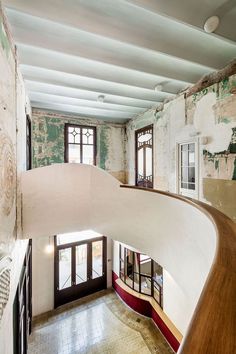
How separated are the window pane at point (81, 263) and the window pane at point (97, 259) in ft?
1.02

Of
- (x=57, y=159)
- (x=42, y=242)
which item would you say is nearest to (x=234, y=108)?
(x=57, y=159)

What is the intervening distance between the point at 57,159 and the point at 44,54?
125 inches

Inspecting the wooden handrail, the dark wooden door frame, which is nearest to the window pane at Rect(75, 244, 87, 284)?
the dark wooden door frame

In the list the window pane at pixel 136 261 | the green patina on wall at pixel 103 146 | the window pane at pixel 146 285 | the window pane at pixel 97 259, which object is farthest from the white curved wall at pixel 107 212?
the window pane at pixel 97 259

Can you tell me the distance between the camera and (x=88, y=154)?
254 inches

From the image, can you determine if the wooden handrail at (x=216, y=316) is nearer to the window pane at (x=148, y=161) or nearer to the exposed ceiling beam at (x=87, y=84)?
the exposed ceiling beam at (x=87, y=84)

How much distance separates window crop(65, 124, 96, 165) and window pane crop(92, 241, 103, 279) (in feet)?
10.1

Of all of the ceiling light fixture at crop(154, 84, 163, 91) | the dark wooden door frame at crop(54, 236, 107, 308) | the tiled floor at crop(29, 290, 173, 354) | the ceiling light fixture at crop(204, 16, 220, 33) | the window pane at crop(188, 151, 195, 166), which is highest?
the ceiling light fixture at crop(154, 84, 163, 91)

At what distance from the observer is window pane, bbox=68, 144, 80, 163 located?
6.14 meters

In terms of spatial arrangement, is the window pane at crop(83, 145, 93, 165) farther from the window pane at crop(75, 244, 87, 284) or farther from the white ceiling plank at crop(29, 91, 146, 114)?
the window pane at crop(75, 244, 87, 284)

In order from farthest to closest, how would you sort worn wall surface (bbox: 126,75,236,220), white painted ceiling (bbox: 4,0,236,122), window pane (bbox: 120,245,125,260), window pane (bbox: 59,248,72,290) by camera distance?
window pane (bbox: 120,245,125,260)
window pane (bbox: 59,248,72,290)
worn wall surface (bbox: 126,75,236,220)
white painted ceiling (bbox: 4,0,236,122)

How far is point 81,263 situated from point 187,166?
4997 millimetres

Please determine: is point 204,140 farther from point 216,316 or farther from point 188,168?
point 216,316

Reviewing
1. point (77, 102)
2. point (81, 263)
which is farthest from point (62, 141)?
point (81, 263)
